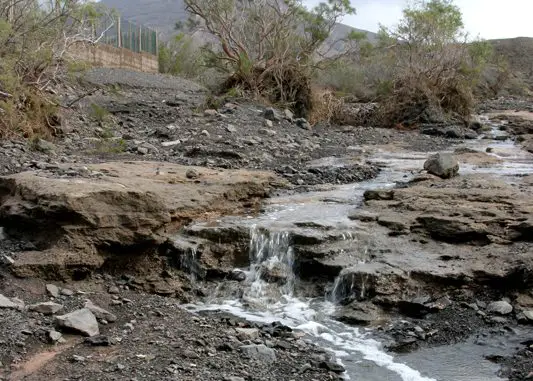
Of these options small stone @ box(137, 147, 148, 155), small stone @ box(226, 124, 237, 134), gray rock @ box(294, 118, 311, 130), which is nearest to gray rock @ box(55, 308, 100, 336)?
small stone @ box(137, 147, 148, 155)

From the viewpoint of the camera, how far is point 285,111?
1481 cm

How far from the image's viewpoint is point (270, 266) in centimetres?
621

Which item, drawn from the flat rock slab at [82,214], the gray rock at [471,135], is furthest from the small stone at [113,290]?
the gray rock at [471,135]

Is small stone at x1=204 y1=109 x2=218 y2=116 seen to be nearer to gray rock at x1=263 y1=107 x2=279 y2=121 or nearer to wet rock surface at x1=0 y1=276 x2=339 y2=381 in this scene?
gray rock at x1=263 y1=107 x2=279 y2=121

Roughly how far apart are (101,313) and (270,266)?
1849 millimetres

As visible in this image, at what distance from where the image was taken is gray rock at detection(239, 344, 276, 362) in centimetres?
447

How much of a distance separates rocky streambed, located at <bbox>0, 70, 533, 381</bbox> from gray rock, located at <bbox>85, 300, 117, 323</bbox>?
2 centimetres

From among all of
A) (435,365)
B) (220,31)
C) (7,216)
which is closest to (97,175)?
(7,216)

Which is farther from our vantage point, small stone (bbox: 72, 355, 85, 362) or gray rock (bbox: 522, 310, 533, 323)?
gray rock (bbox: 522, 310, 533, 323)

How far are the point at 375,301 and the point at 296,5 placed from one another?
39.0 ft

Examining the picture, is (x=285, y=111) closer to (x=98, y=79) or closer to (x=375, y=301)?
(x=98, y=79)

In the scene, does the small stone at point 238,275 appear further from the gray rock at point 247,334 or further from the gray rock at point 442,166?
the gray rock at point 442,166

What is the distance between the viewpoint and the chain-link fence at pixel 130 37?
21975 millimetres

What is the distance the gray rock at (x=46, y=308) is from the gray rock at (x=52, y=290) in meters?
0.28
